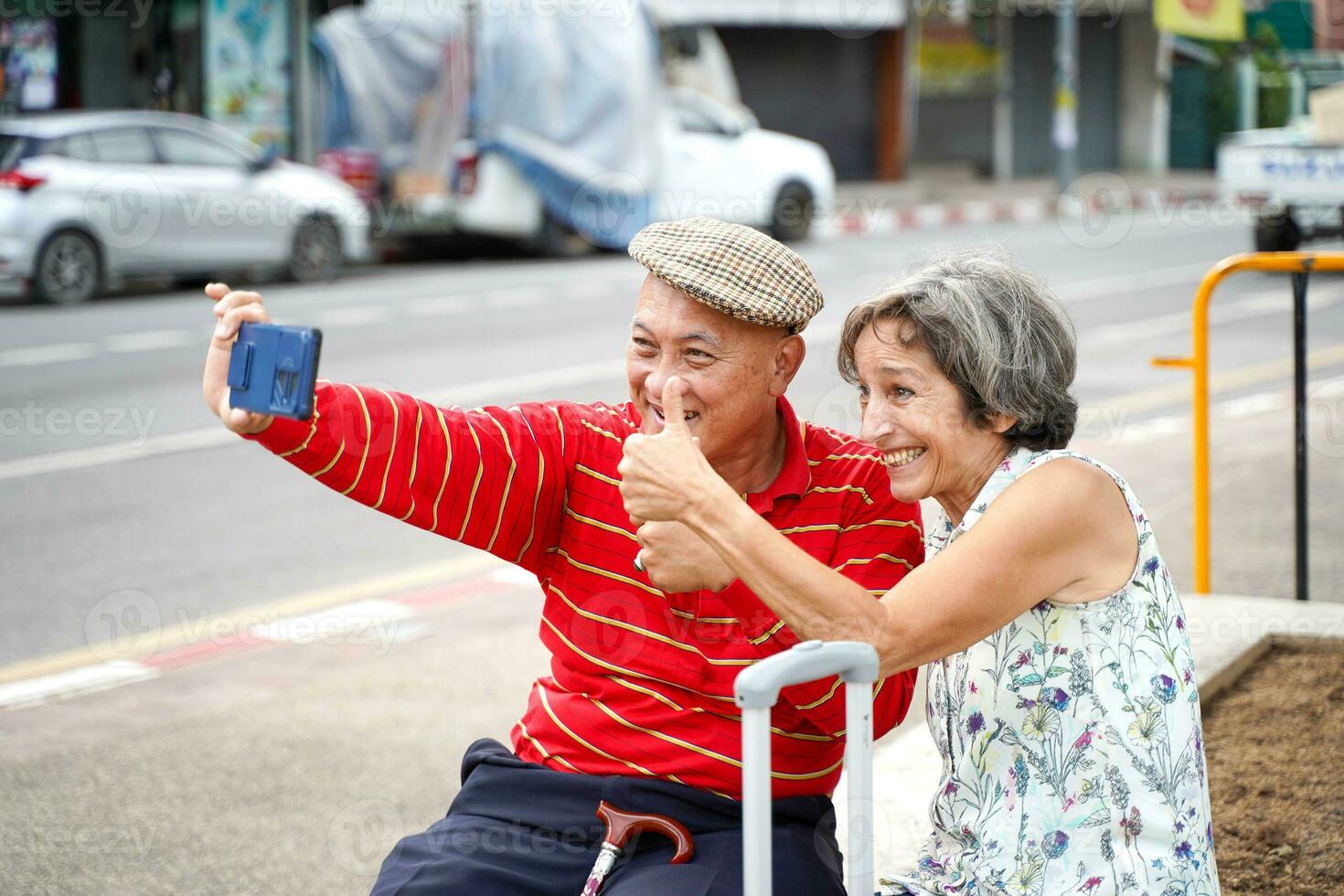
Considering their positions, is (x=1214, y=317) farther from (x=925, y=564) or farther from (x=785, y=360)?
(x=925, y=564)

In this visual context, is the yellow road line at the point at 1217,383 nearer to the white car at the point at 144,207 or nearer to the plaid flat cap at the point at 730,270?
the plaid flat cap at the point at 730,270

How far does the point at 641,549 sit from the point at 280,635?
3.48 metres

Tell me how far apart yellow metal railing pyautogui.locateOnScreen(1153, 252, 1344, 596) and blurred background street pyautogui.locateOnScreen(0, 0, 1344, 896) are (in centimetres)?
84

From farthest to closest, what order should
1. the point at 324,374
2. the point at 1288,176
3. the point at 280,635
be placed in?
1. the point at 1288,176
2. the point at 324,374
3. the point at 280,635

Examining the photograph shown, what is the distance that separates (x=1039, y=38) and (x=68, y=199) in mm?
21295

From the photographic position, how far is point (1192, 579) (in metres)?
6.01

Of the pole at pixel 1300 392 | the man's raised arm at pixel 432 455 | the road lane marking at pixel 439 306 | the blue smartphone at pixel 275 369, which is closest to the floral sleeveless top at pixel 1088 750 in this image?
the man's raised arm at pixel 432 455

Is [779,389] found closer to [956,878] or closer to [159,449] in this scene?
[956,878]

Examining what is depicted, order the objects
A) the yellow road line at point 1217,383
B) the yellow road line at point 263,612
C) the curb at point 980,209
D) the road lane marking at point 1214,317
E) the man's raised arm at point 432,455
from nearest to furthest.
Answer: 1. the man's raised arm at point 432,455
2. the yellow road line at point 263,612
3. the yellow road line at point 1217,383
4. the road lane marking at point 1214,317
5. the curb at point 980,209

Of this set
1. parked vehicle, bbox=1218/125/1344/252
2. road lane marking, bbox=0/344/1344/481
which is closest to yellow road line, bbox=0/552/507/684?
road lane marking, bbox=0/344/1344/481

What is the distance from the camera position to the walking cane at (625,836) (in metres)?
2.43

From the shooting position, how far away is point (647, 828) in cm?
246

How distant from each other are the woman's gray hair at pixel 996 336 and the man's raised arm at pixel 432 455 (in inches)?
24.5

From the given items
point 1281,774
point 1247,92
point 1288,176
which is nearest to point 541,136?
point 1288,176
